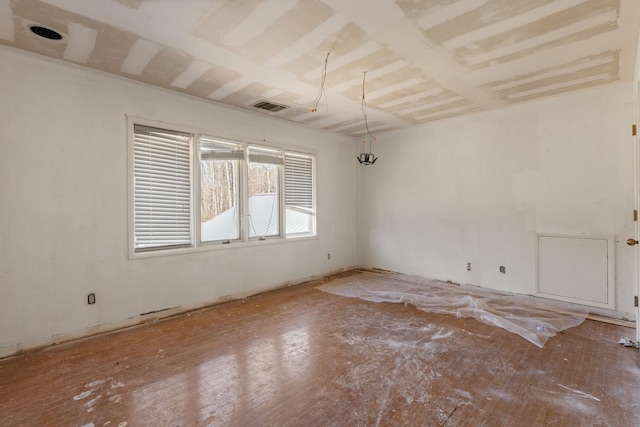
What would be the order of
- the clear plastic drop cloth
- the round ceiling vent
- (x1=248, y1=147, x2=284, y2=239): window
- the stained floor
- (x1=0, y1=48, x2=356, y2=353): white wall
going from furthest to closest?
(x1=248, y1=147, x2=284, y2=239): window < the clear plastic drop cloth < (x1=0, y1=48, x2=356, y2=353): white wall < the round ceiling vent < the stained floor

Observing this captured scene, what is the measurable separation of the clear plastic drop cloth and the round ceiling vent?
4.23m

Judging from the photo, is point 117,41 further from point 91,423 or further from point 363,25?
point 91,423

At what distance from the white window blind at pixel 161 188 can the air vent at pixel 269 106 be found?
1.05 meters

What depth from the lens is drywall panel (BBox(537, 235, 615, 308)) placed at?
11.9 feet

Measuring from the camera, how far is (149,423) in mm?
1872

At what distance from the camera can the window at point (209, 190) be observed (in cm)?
362

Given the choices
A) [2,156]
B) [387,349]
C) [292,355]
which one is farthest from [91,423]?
[2,156]

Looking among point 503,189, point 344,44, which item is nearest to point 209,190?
point 344,44

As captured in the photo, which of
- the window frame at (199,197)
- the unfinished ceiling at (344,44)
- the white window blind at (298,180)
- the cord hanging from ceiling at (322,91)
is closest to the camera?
the unfinished ceiling at (344,44)

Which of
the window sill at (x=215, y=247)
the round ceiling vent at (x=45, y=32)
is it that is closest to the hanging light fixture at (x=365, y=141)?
the window sill at (x=215, y=247)

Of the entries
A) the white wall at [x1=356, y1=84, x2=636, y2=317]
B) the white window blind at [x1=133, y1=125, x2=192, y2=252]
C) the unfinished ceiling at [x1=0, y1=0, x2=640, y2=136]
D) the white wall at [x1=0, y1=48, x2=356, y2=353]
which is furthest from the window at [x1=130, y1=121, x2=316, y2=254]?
the white wall at [x1=356, y1=84, x2=636, y2=317]

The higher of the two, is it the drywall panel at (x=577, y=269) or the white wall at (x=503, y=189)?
the white wall at (x=503, y=189)

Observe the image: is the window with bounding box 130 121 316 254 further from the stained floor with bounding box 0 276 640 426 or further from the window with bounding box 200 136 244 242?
the stained floor with bounding box 0 276 640 426

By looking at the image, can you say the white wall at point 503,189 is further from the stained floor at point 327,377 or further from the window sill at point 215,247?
the window sill at point 215,247
